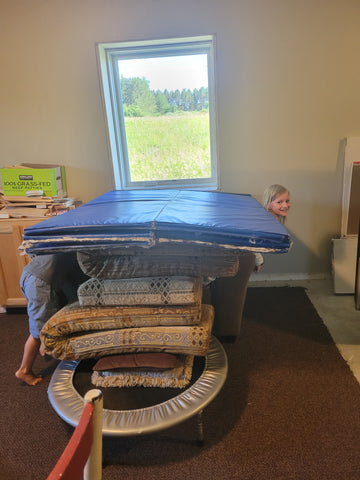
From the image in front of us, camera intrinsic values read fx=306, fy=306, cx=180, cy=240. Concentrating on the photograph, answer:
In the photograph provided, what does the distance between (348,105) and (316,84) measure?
31 cm

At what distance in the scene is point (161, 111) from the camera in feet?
9.22

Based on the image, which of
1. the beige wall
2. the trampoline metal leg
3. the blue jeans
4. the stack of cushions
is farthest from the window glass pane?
the trampoline metal leg

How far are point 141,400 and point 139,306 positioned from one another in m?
0.41

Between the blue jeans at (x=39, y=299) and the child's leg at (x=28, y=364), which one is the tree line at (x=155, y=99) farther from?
the child's leg at (x=28, y=364)

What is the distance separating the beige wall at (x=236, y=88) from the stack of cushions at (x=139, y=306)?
1647mm

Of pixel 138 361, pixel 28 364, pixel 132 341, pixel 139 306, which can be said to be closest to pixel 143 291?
pixel 139 306

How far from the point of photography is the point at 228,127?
2.59 meters

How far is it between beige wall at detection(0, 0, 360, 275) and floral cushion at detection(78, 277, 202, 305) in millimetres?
1695

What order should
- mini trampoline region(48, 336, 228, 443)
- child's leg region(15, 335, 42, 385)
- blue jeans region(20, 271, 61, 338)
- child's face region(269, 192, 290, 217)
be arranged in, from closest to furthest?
1. mini trampoline region(48, 336, 228, 443)
2. blue jeans region(20, 271, 61, 338)
3. child's leg region(15, 335, 42, 385)
4. child's face region(269, 192, 290, 217)

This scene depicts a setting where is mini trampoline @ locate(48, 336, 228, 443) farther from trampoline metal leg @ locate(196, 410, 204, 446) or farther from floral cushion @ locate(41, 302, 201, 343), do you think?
floral cushion @ locate(41, 302, 201, 343)

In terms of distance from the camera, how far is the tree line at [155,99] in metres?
2.74

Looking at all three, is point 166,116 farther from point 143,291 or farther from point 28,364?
point 28,364

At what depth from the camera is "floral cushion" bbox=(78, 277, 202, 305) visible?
1.20 m

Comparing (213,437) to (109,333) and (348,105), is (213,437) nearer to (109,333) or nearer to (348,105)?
(109,333)
